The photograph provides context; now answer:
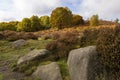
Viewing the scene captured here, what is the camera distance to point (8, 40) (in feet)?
76.9

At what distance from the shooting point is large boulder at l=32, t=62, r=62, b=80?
1149 centimetres

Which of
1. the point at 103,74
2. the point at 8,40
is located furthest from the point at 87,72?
the point at 8,40

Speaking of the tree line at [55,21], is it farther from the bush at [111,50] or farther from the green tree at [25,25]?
the bush at [111,50]

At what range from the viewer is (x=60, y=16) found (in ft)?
177

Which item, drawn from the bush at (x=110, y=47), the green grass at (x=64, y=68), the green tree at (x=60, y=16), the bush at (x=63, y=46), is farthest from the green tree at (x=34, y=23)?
the bush at (x=110, y=47)

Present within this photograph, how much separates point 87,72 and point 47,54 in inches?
196

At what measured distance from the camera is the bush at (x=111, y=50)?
9.85 metres

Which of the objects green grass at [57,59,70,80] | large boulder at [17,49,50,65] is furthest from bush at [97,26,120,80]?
large boulder at [17,49,50,65]

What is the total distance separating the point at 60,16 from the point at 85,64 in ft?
145

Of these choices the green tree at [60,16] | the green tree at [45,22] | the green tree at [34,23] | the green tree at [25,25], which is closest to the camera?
the green tree at [60,16]

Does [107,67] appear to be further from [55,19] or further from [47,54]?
[55,19]

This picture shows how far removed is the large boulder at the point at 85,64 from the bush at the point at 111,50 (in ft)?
1.04

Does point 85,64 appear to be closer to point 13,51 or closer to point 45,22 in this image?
point 13,51

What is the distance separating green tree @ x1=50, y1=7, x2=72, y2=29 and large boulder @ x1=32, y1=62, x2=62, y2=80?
41.1m
